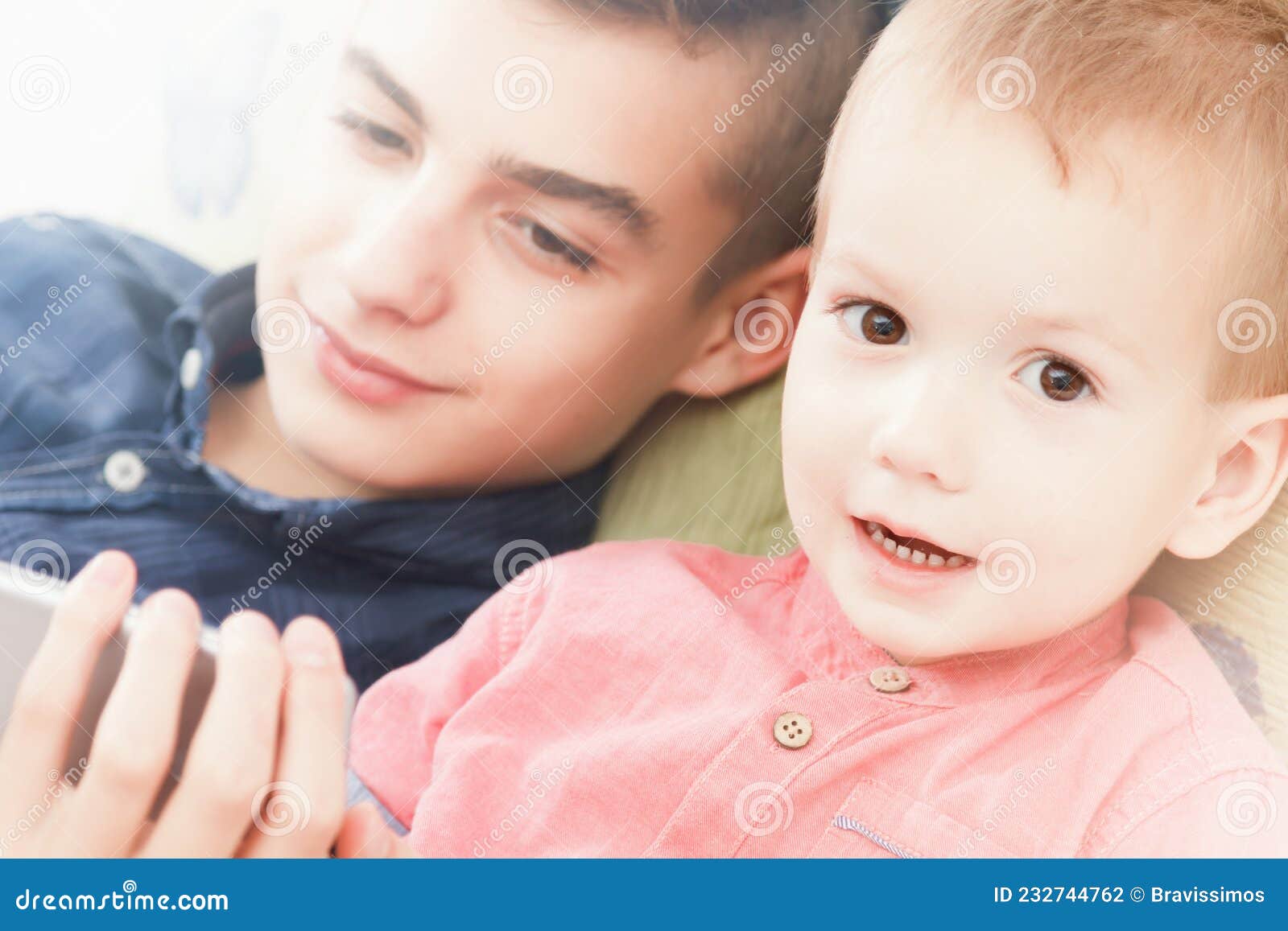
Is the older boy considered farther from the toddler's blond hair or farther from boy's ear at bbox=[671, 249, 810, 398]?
the toddler's blond hair

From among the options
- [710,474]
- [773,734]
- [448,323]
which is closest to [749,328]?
[710,474]

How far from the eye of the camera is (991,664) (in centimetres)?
88

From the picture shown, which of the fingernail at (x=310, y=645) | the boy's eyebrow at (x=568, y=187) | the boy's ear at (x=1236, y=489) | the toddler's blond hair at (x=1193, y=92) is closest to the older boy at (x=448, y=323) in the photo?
the boy's eyebrow at (x=568, y=187)

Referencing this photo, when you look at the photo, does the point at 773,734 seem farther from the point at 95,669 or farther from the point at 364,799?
the point at 95,669

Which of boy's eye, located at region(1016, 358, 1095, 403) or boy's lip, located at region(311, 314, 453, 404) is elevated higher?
boy's eye, located at region(1016, 358, 1095, 403)

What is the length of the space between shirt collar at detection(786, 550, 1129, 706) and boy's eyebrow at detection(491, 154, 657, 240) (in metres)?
0.37

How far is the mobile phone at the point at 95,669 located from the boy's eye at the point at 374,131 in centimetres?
42

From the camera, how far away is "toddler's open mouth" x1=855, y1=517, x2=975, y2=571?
2.72 ft

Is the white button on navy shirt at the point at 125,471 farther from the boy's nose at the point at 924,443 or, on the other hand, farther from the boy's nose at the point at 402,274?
the boy's nose at the point at 924,443

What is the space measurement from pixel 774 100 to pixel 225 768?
2.20ft

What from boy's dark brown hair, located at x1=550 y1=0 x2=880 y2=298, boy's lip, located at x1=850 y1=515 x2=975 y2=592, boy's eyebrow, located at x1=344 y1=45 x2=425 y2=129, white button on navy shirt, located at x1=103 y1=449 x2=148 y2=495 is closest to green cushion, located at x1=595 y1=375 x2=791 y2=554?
boy's dark brown hair, located at x1=550 y1=0 x2=880 y2=298

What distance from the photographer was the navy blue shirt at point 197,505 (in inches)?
42.1

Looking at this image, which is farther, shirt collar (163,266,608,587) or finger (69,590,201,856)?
shirt collar (163,266,608,587)

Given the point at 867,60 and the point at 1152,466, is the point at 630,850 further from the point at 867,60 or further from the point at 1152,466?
the point at 867,60
